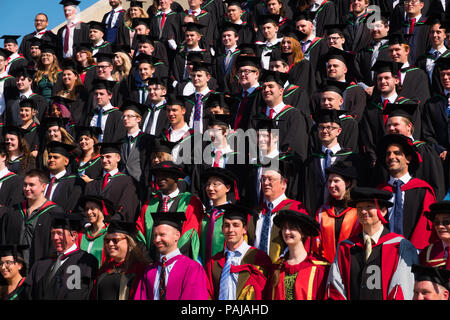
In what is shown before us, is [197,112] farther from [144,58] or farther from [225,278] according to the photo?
[225,278]

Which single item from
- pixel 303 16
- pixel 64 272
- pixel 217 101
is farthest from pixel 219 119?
pixel 303 16

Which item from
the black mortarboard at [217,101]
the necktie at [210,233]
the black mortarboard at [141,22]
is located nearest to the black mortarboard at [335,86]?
the black mortarboard at [217,101]

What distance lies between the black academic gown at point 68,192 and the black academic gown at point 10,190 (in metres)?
0.48

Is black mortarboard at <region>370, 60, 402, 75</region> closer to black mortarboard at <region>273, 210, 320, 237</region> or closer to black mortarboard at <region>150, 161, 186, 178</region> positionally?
black mortarboard at <region>150, 161, 186, 178</region>

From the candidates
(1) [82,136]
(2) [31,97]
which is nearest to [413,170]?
(1) [82,136]

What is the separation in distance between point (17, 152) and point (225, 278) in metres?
4.59

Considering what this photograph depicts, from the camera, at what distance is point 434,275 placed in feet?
Answer: 15.3

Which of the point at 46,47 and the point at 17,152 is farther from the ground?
the point at 46,47

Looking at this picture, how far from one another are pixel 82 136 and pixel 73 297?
3215 mm

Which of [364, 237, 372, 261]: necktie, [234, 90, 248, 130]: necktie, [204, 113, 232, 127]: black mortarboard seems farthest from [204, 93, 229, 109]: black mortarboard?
[364, 237, 372, 261]: necktie

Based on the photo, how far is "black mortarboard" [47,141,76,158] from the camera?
8.55 m

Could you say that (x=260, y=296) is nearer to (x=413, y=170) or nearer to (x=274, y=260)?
(x=274, y=260)

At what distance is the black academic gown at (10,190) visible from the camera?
8.37 metres

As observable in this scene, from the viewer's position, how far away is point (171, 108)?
28.1 ft
